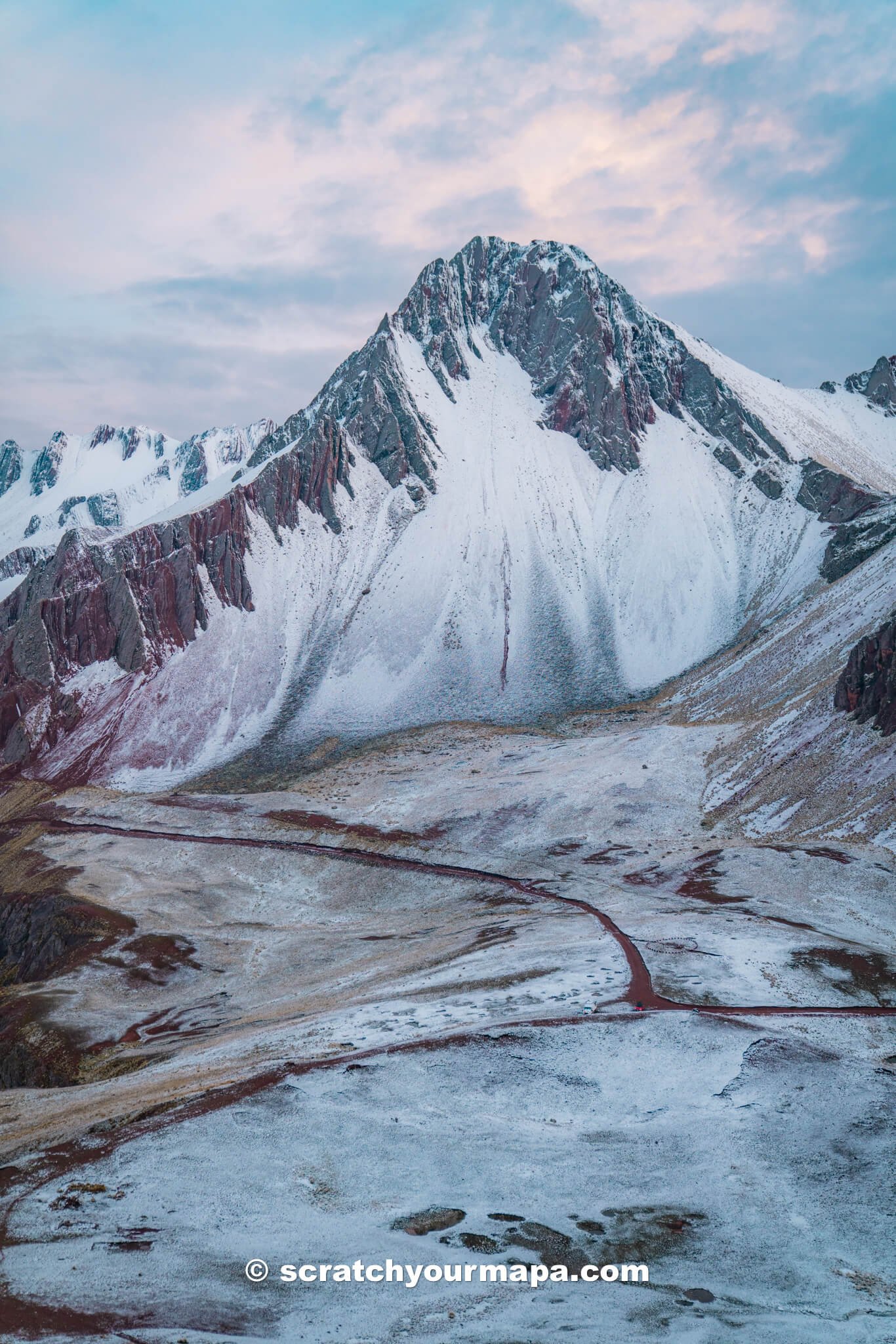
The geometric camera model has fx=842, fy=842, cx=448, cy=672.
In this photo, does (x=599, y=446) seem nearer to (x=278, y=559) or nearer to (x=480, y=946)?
(x=278, y=559)

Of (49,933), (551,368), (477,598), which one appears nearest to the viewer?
(49,933)

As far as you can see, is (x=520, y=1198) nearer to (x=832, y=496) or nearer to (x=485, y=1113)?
(x=485, y=1113)

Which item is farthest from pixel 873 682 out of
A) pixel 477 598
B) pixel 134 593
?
pixel 134 593

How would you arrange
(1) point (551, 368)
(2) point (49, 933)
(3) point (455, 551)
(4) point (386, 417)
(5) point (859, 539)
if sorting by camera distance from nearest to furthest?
(2) point (49, 933) → (5) point (859, 539) → (3) point (455, 551) → (4) point (386, 417) → (1) point (551, 368)

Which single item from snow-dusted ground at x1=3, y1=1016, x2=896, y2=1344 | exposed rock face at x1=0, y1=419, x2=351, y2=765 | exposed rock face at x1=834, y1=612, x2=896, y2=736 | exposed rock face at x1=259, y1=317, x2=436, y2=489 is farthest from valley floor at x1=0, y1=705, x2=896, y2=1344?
exposed rock face at x1=259, y1=317, x2=436, y2=489

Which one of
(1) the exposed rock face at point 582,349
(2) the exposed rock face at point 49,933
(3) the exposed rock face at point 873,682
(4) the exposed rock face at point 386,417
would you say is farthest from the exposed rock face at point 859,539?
(2) the exposed rock face at point 49,933

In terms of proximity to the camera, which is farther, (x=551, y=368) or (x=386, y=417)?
(x=551, y=368)

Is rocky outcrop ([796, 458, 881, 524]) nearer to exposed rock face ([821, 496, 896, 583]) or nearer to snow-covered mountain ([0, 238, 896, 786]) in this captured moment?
snow-covered mountain ([0, 238, 896, 786])
